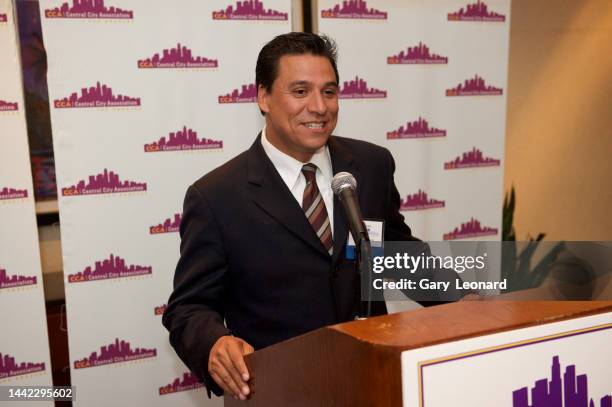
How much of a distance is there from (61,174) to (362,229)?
212 cm

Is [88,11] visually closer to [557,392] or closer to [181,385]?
[181,385]

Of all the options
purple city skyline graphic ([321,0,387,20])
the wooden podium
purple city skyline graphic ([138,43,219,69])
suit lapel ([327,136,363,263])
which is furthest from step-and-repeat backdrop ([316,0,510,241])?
the wooden podium

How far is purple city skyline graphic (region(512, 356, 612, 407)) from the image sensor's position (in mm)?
837

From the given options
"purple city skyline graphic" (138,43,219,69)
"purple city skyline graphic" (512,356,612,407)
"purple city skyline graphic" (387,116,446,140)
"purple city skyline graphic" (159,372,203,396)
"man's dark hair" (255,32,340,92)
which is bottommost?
"purple city skyline graphic" (159,372,203,396)

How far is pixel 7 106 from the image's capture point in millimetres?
2729

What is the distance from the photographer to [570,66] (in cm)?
527

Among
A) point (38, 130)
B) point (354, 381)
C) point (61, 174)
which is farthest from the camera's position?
point (38, 130)

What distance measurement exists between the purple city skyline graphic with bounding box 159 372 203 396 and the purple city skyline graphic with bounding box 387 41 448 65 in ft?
7.07

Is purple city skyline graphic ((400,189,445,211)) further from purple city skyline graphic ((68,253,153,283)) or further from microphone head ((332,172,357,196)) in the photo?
microphone head ((332,172,357,196))

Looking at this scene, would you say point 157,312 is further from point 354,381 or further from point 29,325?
point 354,381

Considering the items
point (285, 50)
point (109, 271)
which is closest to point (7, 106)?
point (109, 271)

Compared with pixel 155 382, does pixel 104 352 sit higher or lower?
higher

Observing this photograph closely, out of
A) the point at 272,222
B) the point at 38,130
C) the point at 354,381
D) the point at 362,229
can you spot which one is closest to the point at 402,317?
the point at 354,381

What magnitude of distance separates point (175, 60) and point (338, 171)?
1.45m
